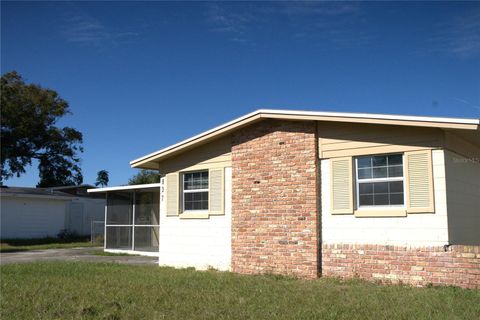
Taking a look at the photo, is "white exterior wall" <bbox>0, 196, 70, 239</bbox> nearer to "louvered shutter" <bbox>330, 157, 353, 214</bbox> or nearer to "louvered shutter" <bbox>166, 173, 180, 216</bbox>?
"louvered shutter" <bbox>166, 173, 180, 216</bbox>

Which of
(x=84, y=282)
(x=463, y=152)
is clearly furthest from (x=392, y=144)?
(x=84, y=282)

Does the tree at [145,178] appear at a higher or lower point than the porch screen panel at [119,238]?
higher

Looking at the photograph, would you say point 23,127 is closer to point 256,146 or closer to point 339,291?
point 256,146

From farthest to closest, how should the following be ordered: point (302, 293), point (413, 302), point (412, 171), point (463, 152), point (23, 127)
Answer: point (23, 127)
point (463, 152)
point (412, 171)
point (302, 293)
point (413, 302)

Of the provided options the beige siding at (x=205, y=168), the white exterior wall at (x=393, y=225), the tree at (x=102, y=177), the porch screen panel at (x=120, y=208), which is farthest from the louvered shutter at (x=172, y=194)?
the tree at (x=102, y=177)

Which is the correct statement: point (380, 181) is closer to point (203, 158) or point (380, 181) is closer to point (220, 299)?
point (220, 299)

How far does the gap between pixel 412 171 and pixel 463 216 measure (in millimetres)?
1707

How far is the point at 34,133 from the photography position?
43750 mm

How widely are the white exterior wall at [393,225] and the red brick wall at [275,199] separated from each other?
0.90 feet

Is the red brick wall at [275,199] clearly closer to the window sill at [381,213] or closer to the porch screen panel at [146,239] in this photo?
the window sill at [381,213]

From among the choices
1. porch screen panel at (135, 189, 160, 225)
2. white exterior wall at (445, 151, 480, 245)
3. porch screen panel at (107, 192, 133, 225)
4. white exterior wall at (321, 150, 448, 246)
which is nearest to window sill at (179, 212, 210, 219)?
white exterior wall at (321, 150, 448, 246)

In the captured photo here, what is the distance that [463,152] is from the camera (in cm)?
1164

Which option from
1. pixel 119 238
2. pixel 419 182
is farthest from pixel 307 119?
pixel 119 238

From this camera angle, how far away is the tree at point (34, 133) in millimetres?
41906
